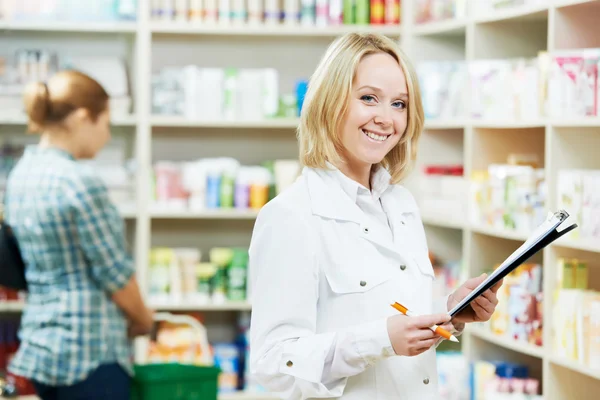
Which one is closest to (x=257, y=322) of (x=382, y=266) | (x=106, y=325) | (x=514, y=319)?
(x=382, y=266)

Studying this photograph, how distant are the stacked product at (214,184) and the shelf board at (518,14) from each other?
53.6 inches

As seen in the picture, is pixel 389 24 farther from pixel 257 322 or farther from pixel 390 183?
pixel 257 322

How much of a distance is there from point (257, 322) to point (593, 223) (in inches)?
72.8

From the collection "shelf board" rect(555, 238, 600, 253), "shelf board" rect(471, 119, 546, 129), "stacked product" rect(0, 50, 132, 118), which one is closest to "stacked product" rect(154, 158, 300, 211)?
"stacked product" rect(0, 50, 132, 118)

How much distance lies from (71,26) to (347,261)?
3489 mm

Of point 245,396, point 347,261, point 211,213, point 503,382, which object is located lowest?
point 245,396

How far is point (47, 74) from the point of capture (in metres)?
4.98

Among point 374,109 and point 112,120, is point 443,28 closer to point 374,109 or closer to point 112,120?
point 112,120

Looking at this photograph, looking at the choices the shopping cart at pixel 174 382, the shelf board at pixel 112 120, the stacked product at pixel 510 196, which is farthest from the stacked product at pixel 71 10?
the shopping cart at pixel 174 382

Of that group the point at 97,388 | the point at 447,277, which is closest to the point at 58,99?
the point at 97,388

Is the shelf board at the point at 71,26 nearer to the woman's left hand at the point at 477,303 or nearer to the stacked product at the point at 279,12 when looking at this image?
the stacked product at the point at 279,12

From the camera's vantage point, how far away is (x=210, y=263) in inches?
208

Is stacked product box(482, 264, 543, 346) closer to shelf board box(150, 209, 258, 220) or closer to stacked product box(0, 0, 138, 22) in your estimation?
shelf board box(150, 209, 258, 220)

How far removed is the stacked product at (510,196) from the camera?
3.75 m
